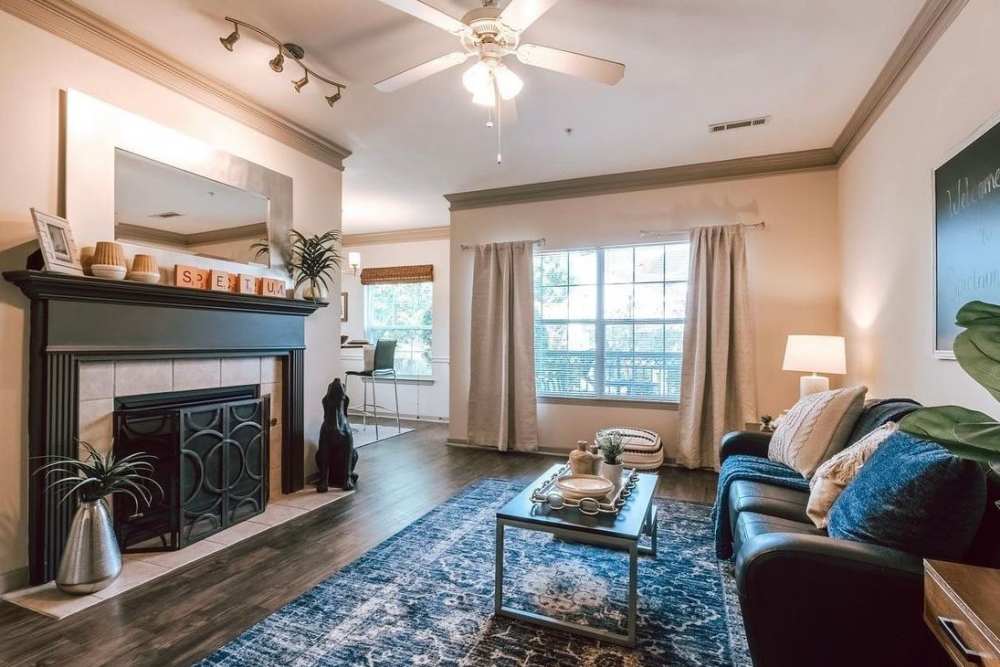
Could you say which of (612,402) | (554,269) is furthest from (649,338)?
(554,269)

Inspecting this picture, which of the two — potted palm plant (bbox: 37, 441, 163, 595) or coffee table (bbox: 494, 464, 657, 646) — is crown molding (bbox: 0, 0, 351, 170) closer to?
potted palm plant (bbox: 37, 441, 163, 595)

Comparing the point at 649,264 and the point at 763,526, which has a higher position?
the point at 649,264

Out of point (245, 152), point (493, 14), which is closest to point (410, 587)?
point (493, 14)

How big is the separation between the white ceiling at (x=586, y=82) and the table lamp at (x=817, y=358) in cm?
159

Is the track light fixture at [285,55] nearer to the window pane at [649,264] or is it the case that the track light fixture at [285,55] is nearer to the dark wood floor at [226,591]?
the dark wood floor at [226,591]


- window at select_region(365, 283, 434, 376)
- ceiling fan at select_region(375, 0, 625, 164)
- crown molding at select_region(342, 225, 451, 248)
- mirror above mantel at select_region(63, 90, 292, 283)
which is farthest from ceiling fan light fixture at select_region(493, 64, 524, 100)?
window at select_region(365, 283, 434, 376)

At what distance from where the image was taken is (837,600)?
138cm

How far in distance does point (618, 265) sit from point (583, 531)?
3.31 metres

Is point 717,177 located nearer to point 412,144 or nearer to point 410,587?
point 412,144

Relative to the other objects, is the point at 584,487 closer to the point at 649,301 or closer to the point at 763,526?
the point at 763,526

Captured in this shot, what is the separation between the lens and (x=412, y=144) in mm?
3951

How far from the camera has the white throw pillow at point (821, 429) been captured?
2.43 m

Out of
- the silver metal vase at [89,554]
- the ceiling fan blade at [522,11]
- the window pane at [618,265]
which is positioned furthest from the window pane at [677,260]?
the silver metal vase at [89,554]

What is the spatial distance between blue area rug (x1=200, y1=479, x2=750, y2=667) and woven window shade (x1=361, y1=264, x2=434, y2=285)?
4433 mm
